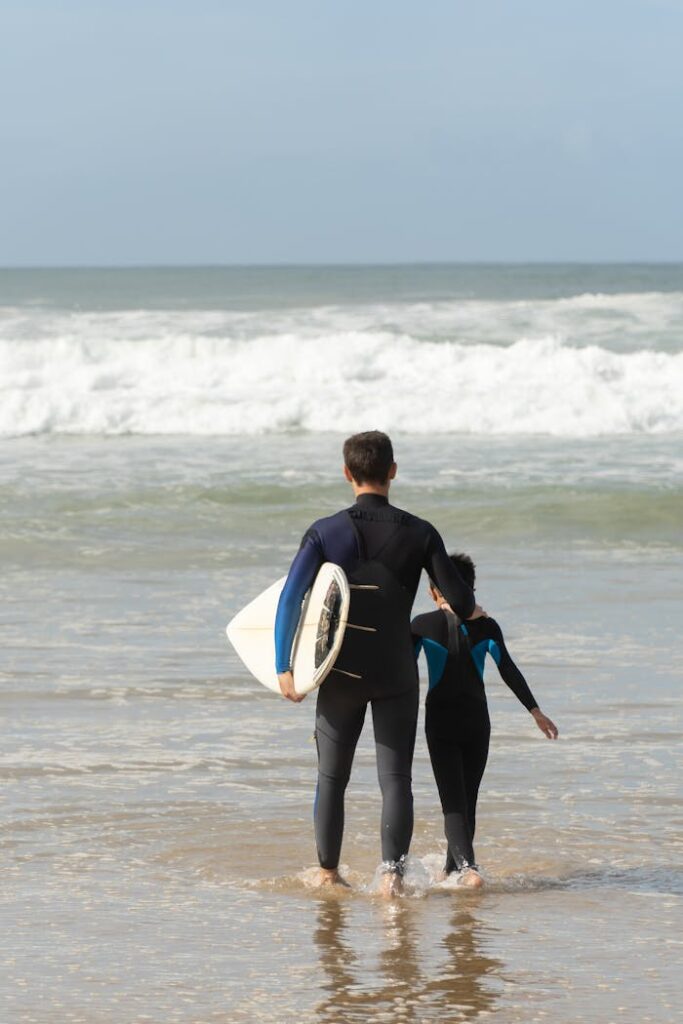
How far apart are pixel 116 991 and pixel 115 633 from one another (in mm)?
5053

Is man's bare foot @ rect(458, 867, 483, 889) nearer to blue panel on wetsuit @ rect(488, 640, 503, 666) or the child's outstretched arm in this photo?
the child's outstretched arm

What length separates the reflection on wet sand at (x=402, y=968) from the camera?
3916mm

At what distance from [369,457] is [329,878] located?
128 cm

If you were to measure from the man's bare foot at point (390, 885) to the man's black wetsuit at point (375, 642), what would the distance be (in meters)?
0.03

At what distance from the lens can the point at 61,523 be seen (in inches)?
537

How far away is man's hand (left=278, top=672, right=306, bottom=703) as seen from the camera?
4934mm

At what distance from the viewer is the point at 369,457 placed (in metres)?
4.99

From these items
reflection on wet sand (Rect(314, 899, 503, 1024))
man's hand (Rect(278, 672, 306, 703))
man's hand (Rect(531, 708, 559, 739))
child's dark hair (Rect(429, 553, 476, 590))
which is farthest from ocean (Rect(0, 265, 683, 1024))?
child's dark hair (Rect(429, 553, 476, 590))

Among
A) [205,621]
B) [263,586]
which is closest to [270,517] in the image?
[263,586]

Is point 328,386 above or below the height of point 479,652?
above

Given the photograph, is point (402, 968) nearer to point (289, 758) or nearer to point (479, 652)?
point (479, 652)

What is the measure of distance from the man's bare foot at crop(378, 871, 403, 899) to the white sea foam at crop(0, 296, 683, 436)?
16.7 m

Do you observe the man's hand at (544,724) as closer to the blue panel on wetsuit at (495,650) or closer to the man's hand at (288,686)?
the blue panel on wetsuit at (495,650)

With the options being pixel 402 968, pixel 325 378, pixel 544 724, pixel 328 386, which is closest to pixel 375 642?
pixel 544 724
